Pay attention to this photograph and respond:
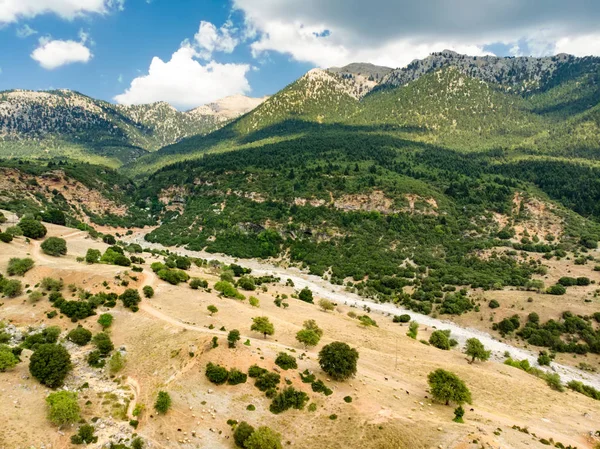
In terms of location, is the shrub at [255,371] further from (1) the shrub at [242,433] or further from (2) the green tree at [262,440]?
(2) the green tree at [262,440]

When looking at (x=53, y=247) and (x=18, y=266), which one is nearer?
(x=18, y=266)

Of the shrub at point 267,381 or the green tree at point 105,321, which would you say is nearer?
the shrub at point 267,381

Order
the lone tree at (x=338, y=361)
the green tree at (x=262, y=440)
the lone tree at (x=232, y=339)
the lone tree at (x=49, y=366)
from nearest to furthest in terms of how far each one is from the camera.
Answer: the green tree at (x=262, y=440) → the lone tree at (x=49, y=366) → the lone tree at (x=338, y=361) → the lone tree at (x=232, y=339)

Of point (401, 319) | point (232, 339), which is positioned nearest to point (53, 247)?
point (232, 339)

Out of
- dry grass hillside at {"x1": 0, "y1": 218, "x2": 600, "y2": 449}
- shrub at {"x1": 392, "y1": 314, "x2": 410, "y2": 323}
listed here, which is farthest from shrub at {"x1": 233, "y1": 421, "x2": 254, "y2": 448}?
shrub at {"x1": 392, "y1": 314, "x2": 410, "y2": 323}

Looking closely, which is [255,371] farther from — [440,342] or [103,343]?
[440,342]

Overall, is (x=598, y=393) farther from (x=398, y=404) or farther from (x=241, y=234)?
(x=241, y=234)

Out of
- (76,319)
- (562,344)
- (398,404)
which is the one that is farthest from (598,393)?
(76,319)

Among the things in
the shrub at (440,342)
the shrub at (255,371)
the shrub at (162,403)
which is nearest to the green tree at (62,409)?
the shrub at (162,403)
